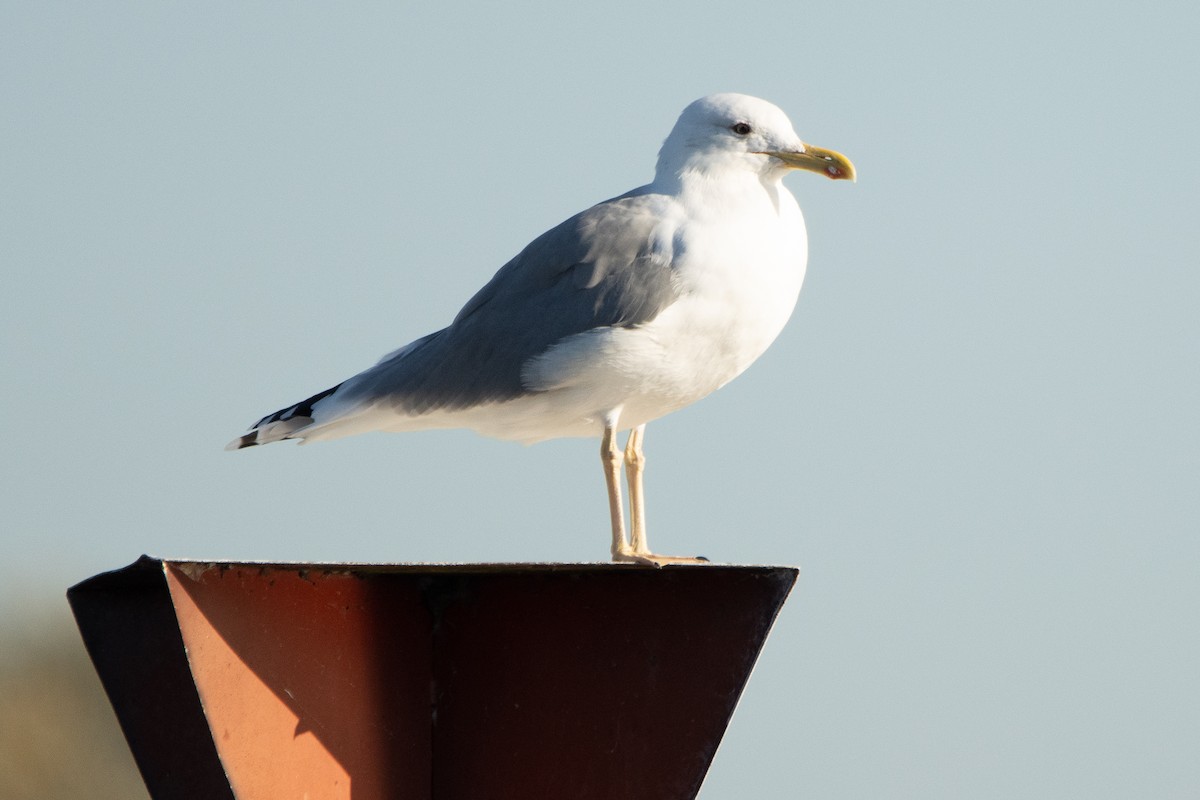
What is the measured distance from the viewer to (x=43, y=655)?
16078mm

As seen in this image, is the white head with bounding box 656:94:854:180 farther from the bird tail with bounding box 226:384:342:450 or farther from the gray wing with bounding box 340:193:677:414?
the bird tail with bounding box 226:384:342:450

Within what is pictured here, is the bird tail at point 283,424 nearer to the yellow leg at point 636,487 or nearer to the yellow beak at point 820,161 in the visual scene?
the yellow leg at point 636,487

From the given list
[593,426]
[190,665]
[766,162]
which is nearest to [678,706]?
[190,665]

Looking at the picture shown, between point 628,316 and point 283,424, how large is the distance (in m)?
1.41

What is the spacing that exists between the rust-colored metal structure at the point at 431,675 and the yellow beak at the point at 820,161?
217 cm

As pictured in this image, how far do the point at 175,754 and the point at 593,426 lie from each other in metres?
2.34

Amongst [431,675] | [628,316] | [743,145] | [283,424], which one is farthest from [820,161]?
[431,675]

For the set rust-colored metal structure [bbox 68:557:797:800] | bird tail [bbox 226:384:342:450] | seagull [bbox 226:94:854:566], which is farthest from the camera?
bird tail [bbox 226:384:342:450]

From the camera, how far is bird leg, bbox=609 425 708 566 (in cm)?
533

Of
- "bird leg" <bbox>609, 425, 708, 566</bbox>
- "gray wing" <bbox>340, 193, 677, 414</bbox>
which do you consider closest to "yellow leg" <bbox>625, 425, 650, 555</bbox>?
"bird leg" <bbox>609, 425, 708, 566</bbox>

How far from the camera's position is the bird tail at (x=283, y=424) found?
5.62m

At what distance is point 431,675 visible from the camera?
427 centimetres

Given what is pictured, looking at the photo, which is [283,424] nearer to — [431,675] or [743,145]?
[431,675]

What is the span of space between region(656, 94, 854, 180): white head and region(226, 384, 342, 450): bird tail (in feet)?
5.25
